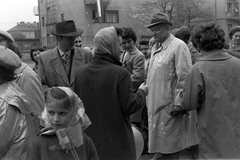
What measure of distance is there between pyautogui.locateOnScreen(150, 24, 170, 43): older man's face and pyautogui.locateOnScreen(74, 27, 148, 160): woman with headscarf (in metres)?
1.58

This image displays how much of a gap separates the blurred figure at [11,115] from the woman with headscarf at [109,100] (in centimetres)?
66

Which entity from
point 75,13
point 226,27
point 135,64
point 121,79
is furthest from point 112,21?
point 121,79

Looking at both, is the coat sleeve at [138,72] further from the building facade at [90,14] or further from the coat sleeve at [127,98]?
the building facade at [90,14]

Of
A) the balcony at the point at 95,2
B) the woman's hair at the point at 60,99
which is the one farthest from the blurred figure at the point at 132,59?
the balcony at the point at 95,2

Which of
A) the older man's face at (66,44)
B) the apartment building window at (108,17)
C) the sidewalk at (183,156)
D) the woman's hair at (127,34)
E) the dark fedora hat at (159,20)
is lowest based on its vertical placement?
the sidewalk at (183,156)

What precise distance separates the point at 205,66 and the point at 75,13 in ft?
104

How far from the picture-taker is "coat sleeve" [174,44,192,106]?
462cm

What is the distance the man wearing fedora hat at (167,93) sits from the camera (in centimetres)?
473

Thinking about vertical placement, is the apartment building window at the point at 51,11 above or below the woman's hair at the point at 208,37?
above

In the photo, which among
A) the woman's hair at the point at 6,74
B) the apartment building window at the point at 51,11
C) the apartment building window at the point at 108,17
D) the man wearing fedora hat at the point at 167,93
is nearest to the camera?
the woman's hair at the point at 6,74

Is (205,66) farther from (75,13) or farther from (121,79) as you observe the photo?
(75,13)

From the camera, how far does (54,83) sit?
4.63 m

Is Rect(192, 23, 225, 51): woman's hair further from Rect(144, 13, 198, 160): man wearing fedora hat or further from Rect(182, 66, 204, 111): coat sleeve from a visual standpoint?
Rect(144, 13, 198, 160): man wearing fedora hat

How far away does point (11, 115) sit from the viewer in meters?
2.75
